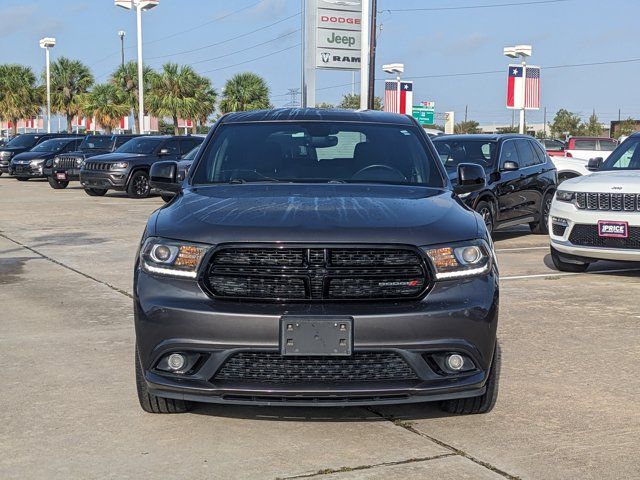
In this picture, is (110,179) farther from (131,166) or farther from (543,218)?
(543,218)

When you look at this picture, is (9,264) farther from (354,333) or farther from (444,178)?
(354,333)

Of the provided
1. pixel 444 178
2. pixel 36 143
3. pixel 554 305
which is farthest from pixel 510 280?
pixel 36 143


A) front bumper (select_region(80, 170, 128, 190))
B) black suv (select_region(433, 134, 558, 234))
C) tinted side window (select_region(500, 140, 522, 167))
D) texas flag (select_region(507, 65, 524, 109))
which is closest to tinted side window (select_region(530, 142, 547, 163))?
black suv (select_region(433, 134, 558, 234))

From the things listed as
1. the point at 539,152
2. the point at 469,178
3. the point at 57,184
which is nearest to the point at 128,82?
the point at 57,184

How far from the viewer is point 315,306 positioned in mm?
4398

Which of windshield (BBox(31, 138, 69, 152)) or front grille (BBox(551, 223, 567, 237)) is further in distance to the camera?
windshield (BBox(31, 138, 69, 152))

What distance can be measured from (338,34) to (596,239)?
19335mm

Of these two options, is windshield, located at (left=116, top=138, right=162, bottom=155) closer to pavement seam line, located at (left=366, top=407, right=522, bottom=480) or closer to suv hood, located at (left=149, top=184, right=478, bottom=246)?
suv hood, located at (left=149, top=184, right=478, bottom=246)

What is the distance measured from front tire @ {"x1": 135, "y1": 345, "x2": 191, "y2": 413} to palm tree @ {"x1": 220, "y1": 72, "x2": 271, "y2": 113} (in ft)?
213

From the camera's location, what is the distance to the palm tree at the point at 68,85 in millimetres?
74625

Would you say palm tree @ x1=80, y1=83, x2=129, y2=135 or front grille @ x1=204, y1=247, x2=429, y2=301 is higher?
palm tree @ x1=80, y1=83, x2=129, y2=135

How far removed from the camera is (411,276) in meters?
4.49

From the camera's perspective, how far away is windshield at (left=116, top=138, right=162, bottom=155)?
24984 mm

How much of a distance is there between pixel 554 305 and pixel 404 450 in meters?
4.37
